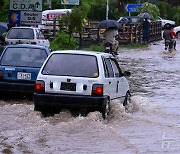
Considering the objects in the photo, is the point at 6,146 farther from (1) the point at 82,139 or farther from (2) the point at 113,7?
(2) the point at 113,7

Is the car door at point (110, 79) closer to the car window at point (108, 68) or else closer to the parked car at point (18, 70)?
the car window at point (108, 68)

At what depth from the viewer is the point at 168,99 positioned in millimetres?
17109

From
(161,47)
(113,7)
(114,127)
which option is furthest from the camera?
(113,7)

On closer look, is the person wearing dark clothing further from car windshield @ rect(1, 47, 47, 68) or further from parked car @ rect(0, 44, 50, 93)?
parked car @ rect(0, 44, 50, 93)

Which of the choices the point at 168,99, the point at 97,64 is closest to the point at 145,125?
the point at 97,64

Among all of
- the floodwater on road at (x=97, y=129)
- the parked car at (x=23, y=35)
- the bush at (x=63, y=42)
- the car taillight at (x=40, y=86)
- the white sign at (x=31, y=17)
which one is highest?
the car taillight at (x=40, y=86)

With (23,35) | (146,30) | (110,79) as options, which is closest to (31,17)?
(23,35)

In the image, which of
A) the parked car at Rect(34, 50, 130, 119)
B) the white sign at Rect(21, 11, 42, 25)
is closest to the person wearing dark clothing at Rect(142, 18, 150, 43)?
the white sign at Rect(21, 11, 42, 25)

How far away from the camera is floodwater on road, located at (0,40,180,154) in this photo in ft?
33.1

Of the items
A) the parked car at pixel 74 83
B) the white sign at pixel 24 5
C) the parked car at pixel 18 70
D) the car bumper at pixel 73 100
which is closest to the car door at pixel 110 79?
the parked car at pixel 74 83

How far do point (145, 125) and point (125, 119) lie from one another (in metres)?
0.60

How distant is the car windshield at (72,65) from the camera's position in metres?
12.6

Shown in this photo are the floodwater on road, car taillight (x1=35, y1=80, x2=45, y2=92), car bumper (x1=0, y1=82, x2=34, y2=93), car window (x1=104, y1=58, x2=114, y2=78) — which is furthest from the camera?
car bumper (x1=0, y1=82, x2=34, y2=93)

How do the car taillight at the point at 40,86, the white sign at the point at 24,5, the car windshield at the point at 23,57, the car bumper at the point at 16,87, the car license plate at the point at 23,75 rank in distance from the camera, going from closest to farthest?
1. the car taillight at the point at 40,86
2. the car bumper at the point at 16,87
3. the car license plate at the point at 23,75
4. the car windshield at the point at 23,57
5. the white sign at the point at 24,5
